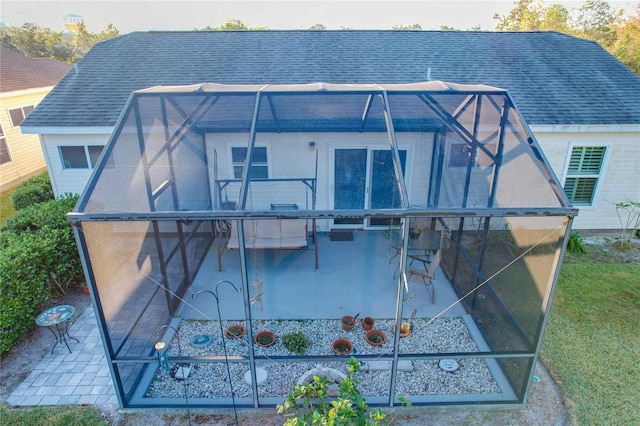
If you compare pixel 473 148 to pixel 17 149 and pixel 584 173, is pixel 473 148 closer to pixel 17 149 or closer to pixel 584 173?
pixel 584 173

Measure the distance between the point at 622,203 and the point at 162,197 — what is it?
866 cm

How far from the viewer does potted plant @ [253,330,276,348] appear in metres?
4.77

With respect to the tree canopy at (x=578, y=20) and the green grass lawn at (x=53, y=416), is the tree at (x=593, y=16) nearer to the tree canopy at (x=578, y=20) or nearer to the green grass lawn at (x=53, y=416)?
the tree canopy at (x=578, y=20)

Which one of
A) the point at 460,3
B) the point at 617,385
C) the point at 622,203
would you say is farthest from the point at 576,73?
the point at 460,3

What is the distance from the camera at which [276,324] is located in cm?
522

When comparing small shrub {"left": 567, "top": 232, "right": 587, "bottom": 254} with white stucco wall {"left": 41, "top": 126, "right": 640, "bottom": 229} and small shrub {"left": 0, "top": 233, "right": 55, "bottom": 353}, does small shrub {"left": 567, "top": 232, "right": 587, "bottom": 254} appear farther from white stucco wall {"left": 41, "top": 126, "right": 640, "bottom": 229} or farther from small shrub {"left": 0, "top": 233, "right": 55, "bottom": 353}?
small shrub {"left": 0, "top": 233, "right": 55, "bottom": 353}

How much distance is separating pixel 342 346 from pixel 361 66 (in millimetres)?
6618

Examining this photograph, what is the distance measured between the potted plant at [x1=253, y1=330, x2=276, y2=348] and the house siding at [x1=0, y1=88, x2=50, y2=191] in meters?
10.1

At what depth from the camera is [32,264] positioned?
4.96 metres

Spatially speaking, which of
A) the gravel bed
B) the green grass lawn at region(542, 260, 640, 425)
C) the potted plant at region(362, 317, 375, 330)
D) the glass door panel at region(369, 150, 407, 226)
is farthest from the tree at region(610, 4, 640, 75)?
the potted plant at region(362, 317, 375, 330)

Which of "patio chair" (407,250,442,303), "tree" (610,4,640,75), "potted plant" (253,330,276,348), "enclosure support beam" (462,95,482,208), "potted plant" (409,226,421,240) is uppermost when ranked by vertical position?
"tree" (610,4,640,75)

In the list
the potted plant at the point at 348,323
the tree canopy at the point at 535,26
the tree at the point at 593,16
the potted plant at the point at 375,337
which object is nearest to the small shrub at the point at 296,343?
the potted plant at the point at 348,323

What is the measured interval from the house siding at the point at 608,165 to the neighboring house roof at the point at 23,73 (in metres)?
14.9

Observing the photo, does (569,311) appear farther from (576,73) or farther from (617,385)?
(576,73)
